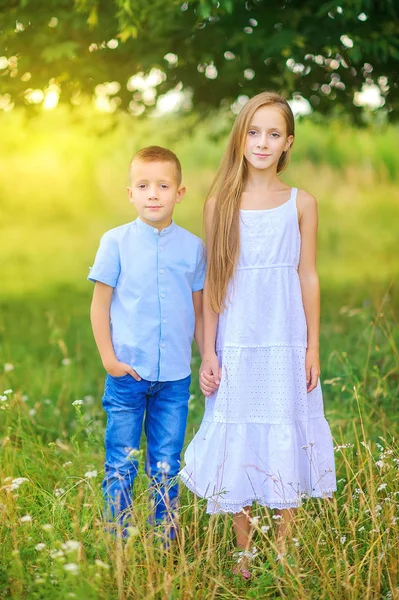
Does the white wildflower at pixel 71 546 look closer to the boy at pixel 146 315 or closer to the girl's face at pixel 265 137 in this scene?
the boy at pixel 146 315

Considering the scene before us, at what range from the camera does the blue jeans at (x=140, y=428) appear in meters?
3.05

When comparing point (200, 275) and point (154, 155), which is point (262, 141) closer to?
point (154, 155)

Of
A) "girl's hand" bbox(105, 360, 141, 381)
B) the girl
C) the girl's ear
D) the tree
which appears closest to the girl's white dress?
the girl

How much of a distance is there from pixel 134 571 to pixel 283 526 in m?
0.77

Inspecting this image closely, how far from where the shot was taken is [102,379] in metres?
5.37

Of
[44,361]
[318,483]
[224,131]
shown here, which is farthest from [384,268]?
[318,483]

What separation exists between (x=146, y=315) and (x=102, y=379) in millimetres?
2442

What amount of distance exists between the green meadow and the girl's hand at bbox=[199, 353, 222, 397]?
476 mm

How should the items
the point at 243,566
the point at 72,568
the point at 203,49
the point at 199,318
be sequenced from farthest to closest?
the point at 203,49
the point at 199,318
the point at 243,566
the point at 72,568

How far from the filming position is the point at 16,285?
929cm

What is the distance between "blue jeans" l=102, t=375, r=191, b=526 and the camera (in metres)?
3.05

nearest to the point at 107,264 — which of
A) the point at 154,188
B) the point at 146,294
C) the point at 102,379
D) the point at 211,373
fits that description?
the point at 146,294

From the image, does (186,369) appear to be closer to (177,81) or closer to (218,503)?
(218,503)

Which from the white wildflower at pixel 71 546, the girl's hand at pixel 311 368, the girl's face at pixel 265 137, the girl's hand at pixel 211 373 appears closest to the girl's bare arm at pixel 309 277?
the girl's hand at pixel 311 368
